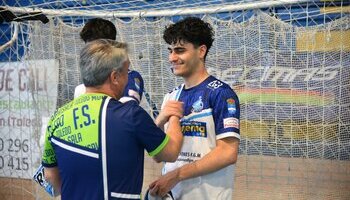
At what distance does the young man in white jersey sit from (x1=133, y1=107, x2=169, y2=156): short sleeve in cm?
20

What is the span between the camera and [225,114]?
2025 millimetres

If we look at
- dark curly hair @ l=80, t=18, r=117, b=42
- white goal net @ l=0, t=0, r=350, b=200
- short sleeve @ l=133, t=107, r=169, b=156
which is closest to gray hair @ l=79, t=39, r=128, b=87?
short sleeve @ l=133, t=107, r=169, b=156

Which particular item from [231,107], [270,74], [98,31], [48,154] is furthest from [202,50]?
[270,74]

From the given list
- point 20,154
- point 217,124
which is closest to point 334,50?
point 217,124

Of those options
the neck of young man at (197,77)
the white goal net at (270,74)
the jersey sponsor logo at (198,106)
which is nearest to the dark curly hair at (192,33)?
the neck of young man at (197,77)

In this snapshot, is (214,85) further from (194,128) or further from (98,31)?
(98,31)

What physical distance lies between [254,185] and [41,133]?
1.97m

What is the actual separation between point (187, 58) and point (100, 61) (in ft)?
1.69

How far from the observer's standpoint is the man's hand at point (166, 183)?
1.99 meters

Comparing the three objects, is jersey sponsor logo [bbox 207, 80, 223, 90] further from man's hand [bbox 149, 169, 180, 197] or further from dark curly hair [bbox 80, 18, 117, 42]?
dark curly hair [bbox 80, 18, 117, 42]

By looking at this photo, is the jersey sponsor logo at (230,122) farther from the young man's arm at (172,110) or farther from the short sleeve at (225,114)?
the young man's arm at (172,110)

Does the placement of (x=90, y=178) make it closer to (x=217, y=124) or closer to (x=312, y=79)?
(x=217, y=124)

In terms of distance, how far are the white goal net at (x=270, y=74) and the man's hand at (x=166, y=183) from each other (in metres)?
1.66

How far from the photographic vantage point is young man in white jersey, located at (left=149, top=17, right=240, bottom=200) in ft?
6.58
